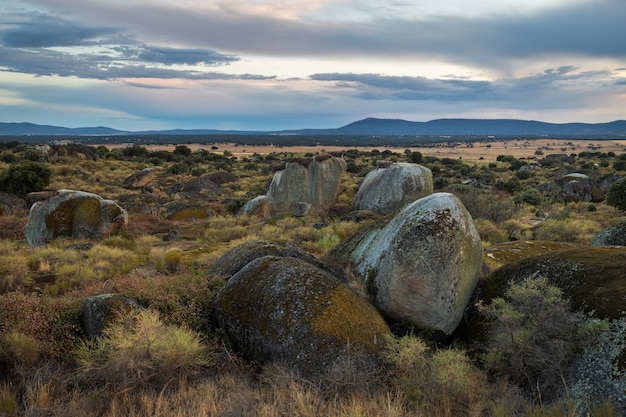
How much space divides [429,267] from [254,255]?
3360mm

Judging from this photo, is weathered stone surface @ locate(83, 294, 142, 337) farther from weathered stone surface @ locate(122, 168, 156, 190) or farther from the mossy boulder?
weathered stone surface @ locate(122, 168, 156, 190)

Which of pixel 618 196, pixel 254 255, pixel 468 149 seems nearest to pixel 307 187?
pixel 254 255

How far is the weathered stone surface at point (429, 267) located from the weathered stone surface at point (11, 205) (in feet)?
79.3

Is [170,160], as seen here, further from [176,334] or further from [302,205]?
[176,334]

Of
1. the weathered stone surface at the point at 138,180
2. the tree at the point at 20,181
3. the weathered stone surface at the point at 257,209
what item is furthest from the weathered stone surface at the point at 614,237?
the weathered stone surface at the point at 138,180

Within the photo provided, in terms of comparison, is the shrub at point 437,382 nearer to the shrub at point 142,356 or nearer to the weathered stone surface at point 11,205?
the shrub at point 142,356

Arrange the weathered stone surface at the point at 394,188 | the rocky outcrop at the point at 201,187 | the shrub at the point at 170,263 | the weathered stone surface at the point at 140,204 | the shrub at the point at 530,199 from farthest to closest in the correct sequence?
the rocky outcrop at the point at 201,187 → the shrub at the point at 530,199 → the weathered stone surface at the point at 140,204 → the weathered stone surface at the point at 394,188 → the shrub at the point at 170,263

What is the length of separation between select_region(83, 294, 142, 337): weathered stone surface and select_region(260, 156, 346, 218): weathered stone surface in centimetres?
1715

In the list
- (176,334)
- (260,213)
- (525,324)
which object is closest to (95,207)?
(260,213)

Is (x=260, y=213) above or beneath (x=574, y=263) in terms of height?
beneath

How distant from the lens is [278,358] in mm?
5457

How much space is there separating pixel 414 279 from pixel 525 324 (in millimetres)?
1565

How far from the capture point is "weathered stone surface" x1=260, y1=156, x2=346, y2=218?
23.8m

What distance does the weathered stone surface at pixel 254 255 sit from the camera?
25.7 ft
